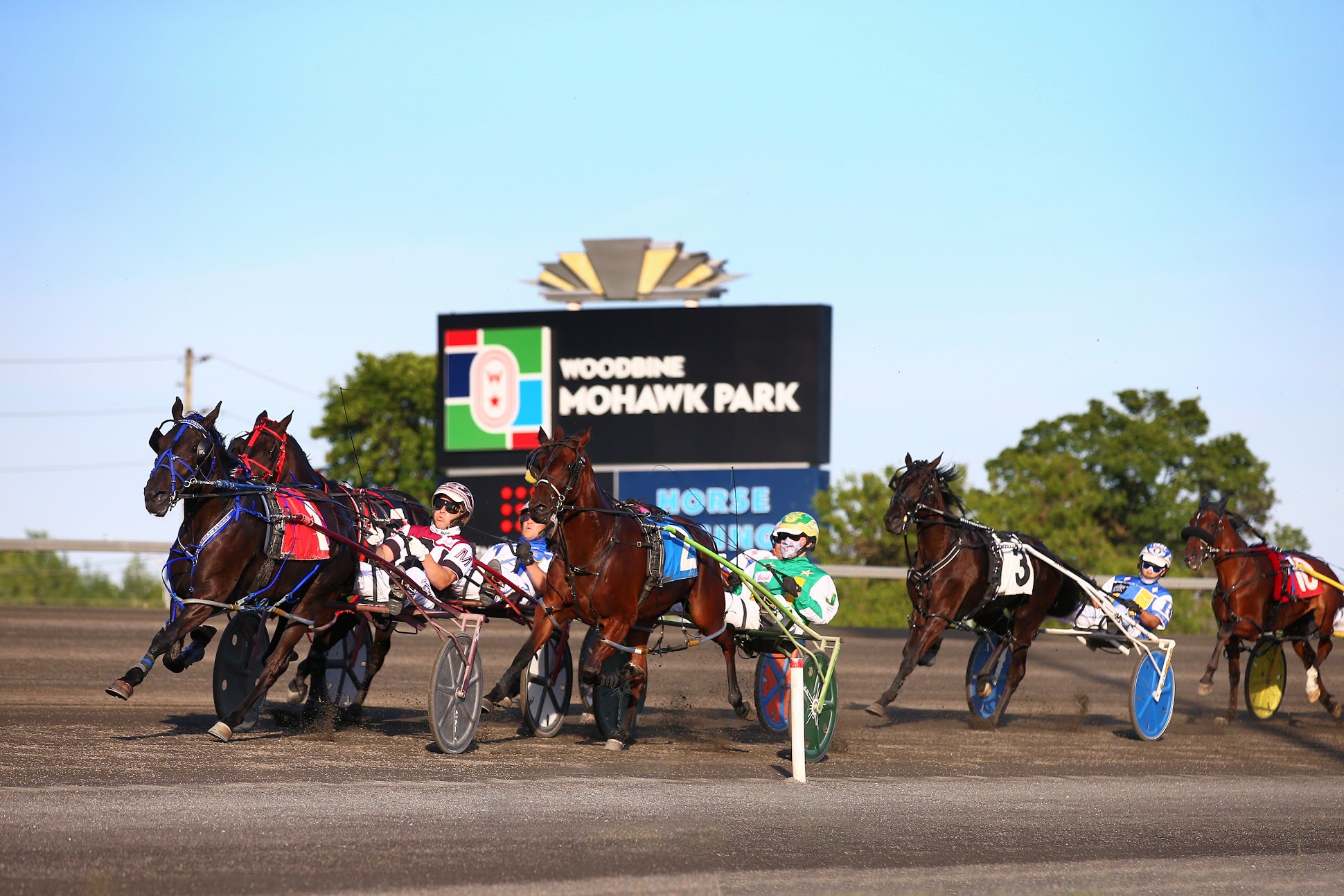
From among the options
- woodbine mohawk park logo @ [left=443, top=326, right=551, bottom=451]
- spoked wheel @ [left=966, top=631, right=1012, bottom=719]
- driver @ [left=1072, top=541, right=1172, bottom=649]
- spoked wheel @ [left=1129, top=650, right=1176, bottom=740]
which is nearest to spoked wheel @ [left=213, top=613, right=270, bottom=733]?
spoked wheel @ [left=966, top=631, right=1012, bottom=719]

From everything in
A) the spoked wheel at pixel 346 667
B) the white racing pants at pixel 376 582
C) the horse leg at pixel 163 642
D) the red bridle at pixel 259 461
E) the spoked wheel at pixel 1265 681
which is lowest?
the spoked wheel at pixel 1265 681

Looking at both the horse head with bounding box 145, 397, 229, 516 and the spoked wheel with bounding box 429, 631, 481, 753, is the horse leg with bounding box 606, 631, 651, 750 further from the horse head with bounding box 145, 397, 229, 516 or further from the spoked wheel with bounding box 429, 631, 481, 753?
the horse head with bounding box 145, 397, 229, 516

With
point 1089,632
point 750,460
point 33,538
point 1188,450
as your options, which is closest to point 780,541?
point 1089,632

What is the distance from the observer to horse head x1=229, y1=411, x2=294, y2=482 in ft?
34.8

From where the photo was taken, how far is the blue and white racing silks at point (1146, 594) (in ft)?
40.9

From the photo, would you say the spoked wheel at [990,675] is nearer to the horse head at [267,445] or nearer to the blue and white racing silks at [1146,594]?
the blue and white racing silks at [1146,594]

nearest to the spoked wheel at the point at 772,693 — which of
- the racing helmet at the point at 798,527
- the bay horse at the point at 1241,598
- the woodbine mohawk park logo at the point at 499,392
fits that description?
the racing helmet at the point at 798,527

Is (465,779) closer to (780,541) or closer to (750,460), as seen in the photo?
(780,541)

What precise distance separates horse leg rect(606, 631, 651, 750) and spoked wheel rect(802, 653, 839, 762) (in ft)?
3.49

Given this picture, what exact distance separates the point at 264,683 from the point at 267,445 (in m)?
1.97

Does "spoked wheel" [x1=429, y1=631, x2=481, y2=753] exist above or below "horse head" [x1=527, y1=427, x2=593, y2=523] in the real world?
below

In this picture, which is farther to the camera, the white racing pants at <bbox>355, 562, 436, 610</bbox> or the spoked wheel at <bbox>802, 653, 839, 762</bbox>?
the white racing pants at <bbox>355, 562, 436, 610</bbox>

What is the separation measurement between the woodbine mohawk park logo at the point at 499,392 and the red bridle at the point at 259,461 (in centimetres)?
1378

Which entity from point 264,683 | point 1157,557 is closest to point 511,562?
point 264,683
